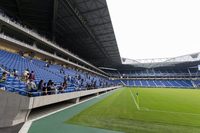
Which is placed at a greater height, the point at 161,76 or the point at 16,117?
the point at 161,76

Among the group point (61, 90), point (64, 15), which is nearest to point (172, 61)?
point (64, 15)

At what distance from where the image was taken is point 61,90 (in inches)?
407

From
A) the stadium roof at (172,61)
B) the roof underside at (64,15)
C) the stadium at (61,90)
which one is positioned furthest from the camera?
the stadium roof at (172,61)

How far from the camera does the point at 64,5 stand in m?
15.7

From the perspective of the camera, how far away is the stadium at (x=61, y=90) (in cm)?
589

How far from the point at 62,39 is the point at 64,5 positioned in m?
14.3

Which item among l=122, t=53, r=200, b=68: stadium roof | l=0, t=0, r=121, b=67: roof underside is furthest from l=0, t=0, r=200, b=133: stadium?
l=122, t=53, r=200, b=68: stadium roof

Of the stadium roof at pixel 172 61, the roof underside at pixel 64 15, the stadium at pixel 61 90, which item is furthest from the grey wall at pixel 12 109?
the stadium roof at pixel 172 61

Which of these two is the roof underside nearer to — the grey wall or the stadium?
the stadium

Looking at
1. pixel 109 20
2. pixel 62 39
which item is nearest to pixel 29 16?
pixel 62 39

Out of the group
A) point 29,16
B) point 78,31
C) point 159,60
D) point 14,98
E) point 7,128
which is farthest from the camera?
point 159,60

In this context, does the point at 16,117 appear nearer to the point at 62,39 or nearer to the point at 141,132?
the point at 141,132

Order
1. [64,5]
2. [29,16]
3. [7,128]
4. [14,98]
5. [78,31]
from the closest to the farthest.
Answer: [7,128], [14,98], [64,5], [29,16], [78,31]

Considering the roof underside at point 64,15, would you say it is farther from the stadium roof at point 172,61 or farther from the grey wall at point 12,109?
the stadium roof at point 172,61
